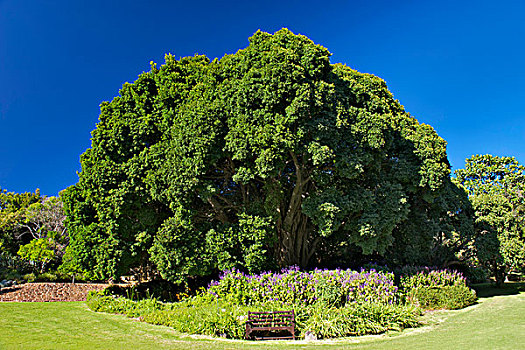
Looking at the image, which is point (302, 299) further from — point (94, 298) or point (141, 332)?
point (94, 298)

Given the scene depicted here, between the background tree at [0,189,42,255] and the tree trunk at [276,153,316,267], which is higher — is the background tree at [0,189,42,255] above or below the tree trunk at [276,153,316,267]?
above

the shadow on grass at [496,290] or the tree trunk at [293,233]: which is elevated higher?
the tree trunk at [293,233]

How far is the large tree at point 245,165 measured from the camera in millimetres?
12539

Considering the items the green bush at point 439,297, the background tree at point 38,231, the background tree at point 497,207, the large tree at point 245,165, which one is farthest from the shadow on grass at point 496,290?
the background tree at point 38,231

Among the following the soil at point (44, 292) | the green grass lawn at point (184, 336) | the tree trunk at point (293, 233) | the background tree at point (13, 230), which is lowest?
the green grass lawn at point (184, 336)

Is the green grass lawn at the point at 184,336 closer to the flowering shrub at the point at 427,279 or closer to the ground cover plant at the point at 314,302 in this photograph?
the ground cover plant at the point at 314,302

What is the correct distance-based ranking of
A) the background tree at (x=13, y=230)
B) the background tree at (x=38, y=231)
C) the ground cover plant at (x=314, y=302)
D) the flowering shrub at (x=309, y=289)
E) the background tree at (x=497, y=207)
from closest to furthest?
the ground cover plant at (x=314, y=302) → the flowering shrub at (x=309, y=289) → the background tree at (x=497, y=207) → the background tree at (x=38, y=231) → the background tree at (x=13, y=230)

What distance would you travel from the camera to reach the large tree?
1254cm

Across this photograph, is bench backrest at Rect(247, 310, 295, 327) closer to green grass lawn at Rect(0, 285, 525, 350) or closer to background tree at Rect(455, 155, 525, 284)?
green grass lawn at Rect(0, 285, 525, 350)

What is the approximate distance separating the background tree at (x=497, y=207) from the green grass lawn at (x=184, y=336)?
4.09m

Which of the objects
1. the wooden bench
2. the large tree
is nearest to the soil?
the large tree

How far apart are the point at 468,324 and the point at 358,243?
4.28 m

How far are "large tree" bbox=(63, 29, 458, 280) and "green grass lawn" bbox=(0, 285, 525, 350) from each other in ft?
9.36

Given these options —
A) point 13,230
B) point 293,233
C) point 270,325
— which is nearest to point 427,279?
point 293,233
